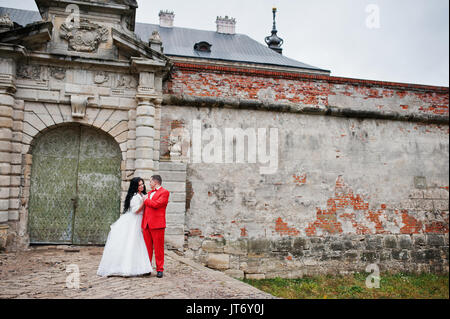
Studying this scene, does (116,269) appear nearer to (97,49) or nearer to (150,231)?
(150,231)

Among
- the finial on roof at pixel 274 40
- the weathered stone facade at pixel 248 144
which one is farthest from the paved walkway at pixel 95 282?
the finial on roof at pixel 274 40

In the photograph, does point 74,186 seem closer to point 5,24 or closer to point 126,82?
point 126,82

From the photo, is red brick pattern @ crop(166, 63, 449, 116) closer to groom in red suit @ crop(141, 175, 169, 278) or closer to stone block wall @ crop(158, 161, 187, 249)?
stone block wall @ crop(158, 161, 187, 249)

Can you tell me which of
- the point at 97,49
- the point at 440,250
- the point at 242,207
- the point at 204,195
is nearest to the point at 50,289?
the point at 204,195

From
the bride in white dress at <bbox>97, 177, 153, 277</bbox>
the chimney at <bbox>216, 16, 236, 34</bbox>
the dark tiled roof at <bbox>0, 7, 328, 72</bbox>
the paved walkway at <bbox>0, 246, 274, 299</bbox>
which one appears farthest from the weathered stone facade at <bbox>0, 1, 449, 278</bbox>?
the chimney at <bbox>216, 16, 236, 34</bbox>

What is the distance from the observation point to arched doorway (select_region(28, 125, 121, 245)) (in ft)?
24.7

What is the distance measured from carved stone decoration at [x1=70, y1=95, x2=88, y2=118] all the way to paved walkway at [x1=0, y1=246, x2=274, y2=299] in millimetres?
2954

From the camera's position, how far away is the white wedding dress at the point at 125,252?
16.4 feet

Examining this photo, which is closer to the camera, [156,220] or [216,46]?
[156,220]

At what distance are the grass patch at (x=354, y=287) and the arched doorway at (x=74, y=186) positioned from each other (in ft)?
12.0

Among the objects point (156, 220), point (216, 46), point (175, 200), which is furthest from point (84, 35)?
point (216, 46)

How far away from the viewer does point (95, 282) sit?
4766 mm

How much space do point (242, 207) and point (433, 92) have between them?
640 cm

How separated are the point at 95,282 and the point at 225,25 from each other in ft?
65.5
